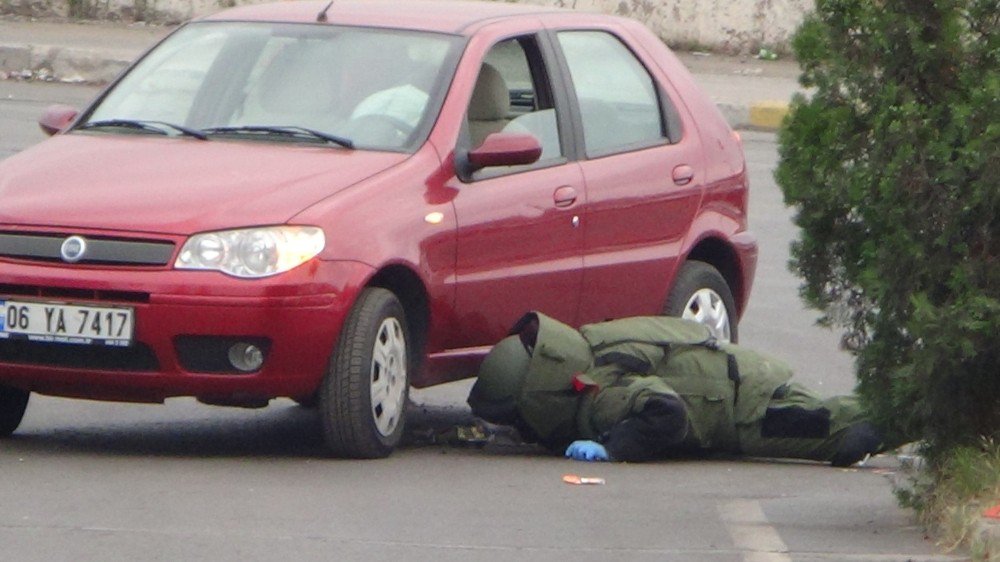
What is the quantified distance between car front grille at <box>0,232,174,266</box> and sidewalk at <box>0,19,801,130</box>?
492 inches

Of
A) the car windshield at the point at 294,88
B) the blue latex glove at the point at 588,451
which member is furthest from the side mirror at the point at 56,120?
the blue latex glove at the point at 588,451

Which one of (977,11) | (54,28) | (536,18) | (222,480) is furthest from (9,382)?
(54,28)

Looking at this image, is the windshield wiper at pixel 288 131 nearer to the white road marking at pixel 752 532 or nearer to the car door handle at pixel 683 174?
the car door handle at pixel 683 174

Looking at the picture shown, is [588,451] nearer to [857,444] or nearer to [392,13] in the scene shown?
[857,444]

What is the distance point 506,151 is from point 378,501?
1555mm

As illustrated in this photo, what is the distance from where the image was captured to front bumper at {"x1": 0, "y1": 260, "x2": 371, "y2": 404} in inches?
259

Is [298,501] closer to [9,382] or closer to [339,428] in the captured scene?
[339,428]

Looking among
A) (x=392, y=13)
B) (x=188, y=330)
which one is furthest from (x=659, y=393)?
(x=392, y=13)

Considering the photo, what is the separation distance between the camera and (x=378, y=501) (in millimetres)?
6305

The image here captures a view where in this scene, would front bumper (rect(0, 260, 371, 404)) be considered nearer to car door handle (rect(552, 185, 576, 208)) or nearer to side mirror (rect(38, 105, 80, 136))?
car door handle (rect(552, 185, 576, 208))

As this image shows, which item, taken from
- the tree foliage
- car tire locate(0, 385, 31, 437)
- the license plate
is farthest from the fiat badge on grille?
the tree foliage

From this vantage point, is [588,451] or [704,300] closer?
[588,451]

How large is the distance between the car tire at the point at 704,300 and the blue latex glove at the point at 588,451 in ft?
3.97

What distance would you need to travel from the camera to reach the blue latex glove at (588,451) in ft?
23.9
